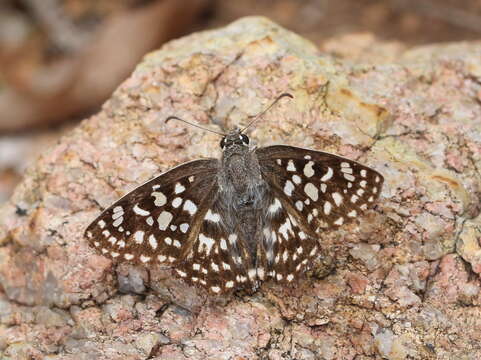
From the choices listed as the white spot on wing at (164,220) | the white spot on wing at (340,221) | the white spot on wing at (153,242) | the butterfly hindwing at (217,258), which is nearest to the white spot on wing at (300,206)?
the white spot on wing at (340,221)

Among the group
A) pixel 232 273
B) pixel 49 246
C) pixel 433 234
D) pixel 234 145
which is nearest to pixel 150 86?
pixel 234 145

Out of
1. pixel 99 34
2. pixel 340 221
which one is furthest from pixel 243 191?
pixel 99 34

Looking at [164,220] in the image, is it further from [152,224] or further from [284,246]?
[284,246]

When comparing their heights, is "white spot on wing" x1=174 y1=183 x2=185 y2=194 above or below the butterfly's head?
below

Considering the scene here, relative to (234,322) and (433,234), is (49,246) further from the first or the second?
(433,234)

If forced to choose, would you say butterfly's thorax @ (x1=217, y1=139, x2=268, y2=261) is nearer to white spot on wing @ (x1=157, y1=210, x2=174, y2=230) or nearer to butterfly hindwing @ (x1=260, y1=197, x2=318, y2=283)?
butterfly hindwing @ (x1=260, y1=197, x2=318, y2=283)

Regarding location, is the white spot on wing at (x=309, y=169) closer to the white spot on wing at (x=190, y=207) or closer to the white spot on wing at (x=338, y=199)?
the white spot on wing at (x=338, y=199)

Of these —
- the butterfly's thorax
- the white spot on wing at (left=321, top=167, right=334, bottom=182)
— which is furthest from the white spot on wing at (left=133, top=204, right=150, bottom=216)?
the white spot on wing at (left=321, top=167, right=334, bottom=182)
